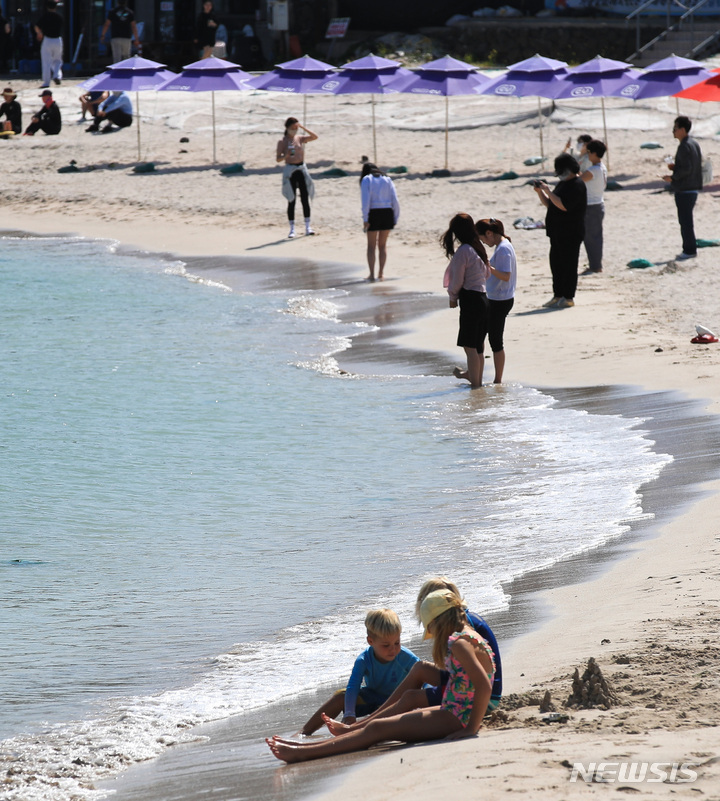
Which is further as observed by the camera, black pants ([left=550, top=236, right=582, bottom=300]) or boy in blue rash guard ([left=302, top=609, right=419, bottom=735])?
black pants ([left=550, top=236, right=582, bottom=300])

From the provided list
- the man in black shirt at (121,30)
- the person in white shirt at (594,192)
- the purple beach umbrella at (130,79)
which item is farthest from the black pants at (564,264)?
the man in black shirt at (121,30)

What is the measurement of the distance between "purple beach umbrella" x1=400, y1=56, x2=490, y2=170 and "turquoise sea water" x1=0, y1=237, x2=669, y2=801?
1122 cm

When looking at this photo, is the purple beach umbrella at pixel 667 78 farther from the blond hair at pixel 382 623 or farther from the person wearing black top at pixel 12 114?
the blond hair at pixel 382 623

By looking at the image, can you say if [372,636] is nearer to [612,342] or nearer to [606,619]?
[606,619]

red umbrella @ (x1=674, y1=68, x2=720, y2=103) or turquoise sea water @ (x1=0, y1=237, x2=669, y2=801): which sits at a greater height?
red umbrella @ (x1=674, y1=68, x2=720, y2=103)

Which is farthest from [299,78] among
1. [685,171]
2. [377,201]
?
[685,171]

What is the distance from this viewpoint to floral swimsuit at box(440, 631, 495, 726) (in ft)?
15.9

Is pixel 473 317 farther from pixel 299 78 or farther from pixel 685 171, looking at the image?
pixel 299 78

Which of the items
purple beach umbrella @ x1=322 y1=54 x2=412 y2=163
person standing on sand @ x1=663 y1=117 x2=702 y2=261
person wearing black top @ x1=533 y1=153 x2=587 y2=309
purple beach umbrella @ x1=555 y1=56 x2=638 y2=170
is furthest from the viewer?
purple beach umbrella @ x1=322 y1=54 x2=412 y2=163

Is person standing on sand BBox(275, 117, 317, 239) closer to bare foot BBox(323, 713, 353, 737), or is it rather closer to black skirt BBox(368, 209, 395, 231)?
black skirt BBox(368, 209, 395, 231)

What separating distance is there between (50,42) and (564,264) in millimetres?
20296

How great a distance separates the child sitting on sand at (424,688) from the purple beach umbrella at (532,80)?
66.9 feet

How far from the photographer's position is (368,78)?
25.2 m

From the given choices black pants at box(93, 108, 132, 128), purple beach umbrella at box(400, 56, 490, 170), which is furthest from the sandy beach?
purple beach umbrella at box(400, 56, 490, 170)
